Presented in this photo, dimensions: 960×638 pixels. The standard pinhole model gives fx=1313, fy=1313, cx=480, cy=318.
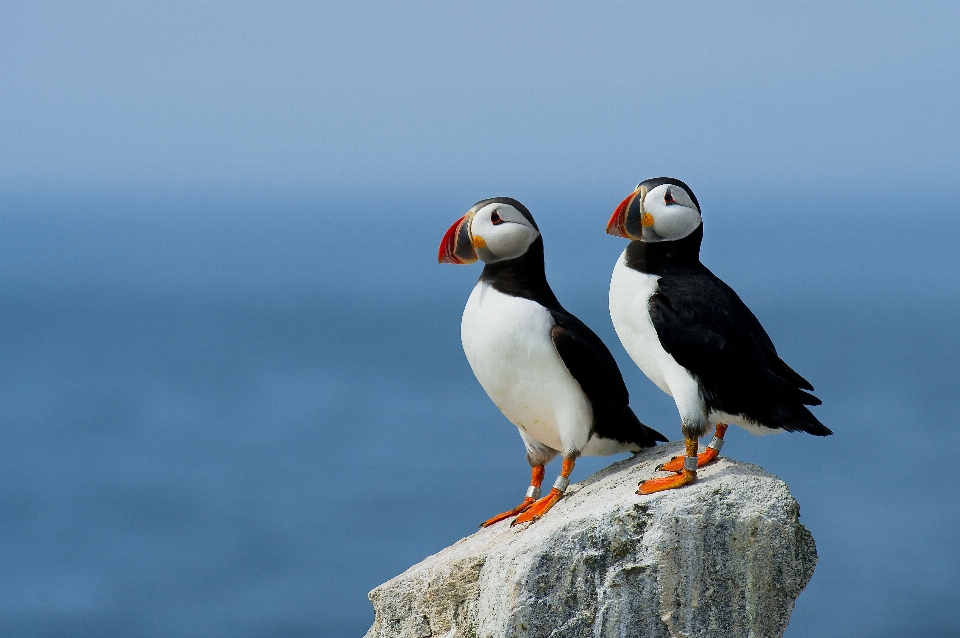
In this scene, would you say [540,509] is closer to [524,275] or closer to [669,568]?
[669,568]

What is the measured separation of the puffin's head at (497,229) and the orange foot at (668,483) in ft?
5.34

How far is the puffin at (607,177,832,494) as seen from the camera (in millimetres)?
7527

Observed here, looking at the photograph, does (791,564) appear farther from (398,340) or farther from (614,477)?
(398,340)

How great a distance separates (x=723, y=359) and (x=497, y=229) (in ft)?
5.21

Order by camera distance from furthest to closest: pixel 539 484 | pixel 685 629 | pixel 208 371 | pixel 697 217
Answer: pixel 208 371
pixel 539 484
pixel 697 217
pixel 685 629

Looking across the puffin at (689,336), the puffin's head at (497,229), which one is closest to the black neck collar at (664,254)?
the puffin at (689,336)

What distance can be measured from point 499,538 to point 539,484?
0.58 meters

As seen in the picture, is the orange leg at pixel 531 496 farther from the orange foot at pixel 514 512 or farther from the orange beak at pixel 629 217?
the orange beak at pixel 629 217

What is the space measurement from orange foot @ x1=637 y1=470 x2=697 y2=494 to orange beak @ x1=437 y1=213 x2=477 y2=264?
5.84 feet

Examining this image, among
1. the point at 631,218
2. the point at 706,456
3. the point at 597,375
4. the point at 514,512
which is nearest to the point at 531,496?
the point at 514,512

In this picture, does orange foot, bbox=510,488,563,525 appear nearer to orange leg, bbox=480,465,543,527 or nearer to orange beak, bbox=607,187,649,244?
orange leg, bbox=480,465,543,527

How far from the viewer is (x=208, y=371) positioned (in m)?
94.5

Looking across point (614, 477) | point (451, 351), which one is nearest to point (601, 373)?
point (614, 477)

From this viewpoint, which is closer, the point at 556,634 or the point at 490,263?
the point at 556,634
